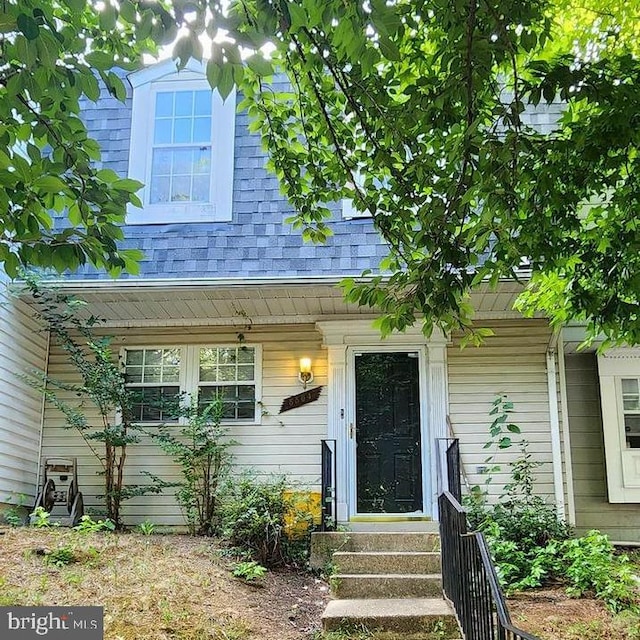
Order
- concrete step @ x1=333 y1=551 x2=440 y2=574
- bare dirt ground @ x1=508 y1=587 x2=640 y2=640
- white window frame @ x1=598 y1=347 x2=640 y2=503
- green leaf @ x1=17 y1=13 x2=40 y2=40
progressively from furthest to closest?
white window frame @ x1=598 y1=347 x2=640 y2=503, concrete step @ x1=333 y1=551 x2=440 y2=574, bare dirt ground @ x1=508 y1=587 x2=640 y2=640, green leaf @ x1=17 y1=13 x2=40 y2=40

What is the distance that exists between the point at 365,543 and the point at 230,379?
8.37ft

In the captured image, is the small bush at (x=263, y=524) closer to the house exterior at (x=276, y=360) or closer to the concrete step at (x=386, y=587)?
the house exterior at (x=276, y=360)

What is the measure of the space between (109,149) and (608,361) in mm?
6007

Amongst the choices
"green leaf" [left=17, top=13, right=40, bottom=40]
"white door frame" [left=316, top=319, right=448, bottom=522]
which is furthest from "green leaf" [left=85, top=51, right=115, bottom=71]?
"white door frame" [left=316, top=319, right=448, bottom=522]

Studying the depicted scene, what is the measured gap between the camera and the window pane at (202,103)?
825cm

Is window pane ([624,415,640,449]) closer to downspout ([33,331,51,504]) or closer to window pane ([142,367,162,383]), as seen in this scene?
window pane ([142,367,162,383])

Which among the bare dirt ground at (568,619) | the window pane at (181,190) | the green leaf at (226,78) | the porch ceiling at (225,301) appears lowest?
the bare dirt ground at (568,619)

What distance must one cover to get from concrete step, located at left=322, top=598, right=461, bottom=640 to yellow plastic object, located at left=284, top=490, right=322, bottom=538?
1.74 m

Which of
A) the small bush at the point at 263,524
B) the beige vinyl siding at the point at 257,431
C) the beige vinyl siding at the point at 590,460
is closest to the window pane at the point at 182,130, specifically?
the beige vinyl siding at the point at 257,431

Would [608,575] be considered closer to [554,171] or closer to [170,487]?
[554,171]

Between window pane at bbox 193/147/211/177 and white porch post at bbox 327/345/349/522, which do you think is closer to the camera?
white porch post at bbox 327/345/349/522

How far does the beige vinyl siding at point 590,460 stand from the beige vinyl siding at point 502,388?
0.84 metres

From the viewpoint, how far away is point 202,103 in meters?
8.27

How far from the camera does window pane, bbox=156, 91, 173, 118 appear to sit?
830 centimetres
